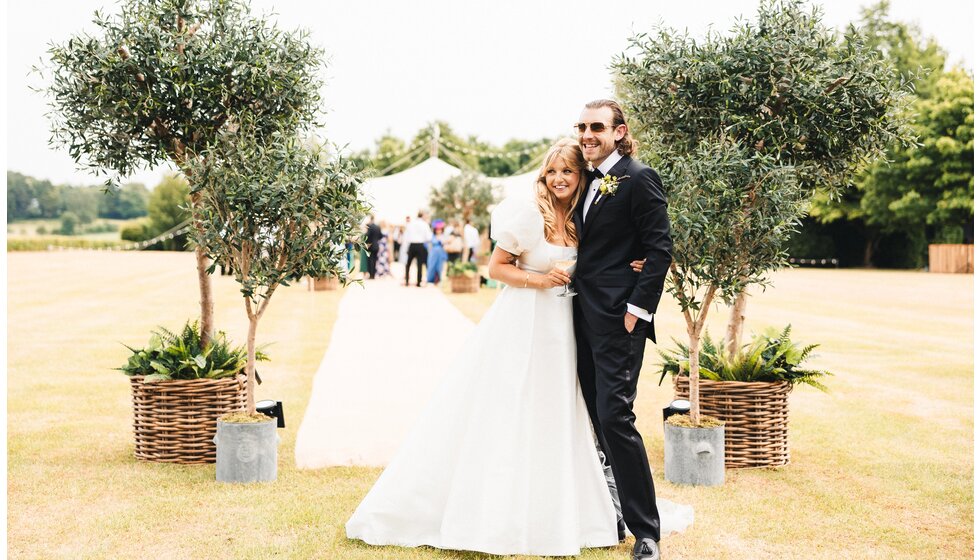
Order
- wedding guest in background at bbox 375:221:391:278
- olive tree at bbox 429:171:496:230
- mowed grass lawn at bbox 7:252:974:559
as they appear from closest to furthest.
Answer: mowed grass lawn at bbox 7:252:974:559
wedding guest in background at bbox 375:221:391:278
olive tree at bbox 429:171:496:230

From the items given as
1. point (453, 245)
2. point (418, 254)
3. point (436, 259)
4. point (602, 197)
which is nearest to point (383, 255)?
point (453, 245)

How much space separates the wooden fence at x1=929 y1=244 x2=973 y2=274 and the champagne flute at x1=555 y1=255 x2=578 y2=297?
35.7m

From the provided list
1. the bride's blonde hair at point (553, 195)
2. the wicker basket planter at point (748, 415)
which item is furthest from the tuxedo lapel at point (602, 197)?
the wicker basket planter at point (748, 415)

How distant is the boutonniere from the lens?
14.0 feet

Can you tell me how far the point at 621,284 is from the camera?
4.34 meters

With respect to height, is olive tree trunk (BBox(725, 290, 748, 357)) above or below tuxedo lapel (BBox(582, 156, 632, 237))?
below

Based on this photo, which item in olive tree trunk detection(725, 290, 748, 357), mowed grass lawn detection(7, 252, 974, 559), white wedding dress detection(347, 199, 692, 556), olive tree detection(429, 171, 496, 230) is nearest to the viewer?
white wedding dress detection(347, 199, 692, 556)

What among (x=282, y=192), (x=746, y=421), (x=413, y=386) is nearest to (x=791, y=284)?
(x=413, y=386)

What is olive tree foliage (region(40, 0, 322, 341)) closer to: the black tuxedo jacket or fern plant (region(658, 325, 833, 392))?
the black tuxedo jacket

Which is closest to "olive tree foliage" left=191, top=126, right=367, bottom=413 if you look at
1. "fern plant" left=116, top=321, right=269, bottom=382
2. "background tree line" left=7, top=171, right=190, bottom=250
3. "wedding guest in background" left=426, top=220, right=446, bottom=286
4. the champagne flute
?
"fern plant" left=116, top=321, right=269, bottom=382

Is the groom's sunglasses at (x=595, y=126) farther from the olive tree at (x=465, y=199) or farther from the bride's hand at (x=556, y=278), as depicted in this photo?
the olive tree at (x=465, y=199)

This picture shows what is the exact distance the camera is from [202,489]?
18.2 feet

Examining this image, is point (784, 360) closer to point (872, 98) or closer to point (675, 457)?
point (675, 457)

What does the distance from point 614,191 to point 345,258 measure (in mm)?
2133
